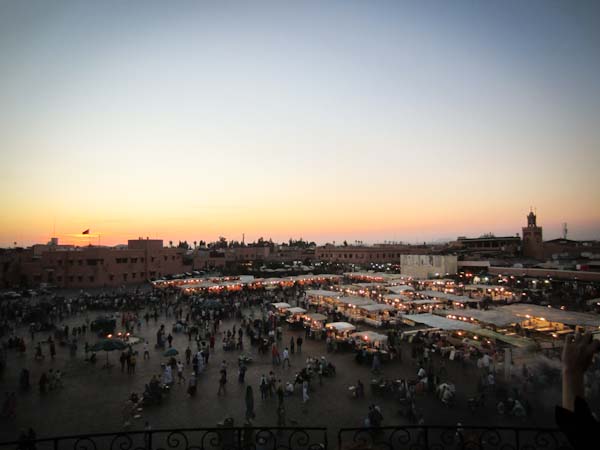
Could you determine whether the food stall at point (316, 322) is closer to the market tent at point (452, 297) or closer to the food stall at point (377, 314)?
the food stall at point (377, 314)

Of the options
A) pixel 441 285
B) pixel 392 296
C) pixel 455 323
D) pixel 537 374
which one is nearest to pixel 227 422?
pixel 537 374

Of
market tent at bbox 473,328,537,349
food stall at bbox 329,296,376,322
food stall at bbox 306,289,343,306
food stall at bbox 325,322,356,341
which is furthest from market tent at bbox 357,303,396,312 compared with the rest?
market tent at bbox 473,328,537,349

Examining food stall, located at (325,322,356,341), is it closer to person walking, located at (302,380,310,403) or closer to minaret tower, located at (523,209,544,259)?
person walking, located at (302,380,310,403)

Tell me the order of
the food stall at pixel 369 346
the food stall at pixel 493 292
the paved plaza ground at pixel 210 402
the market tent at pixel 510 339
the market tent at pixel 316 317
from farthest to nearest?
the food stall at pixel 493 292
the market tent at pixel 316 317
the food stall at pixel 369 346
the market tent at pixel 510 339
the paved plaza ground at pixel 210 402

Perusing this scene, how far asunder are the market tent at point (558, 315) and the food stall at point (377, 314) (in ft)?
19.3

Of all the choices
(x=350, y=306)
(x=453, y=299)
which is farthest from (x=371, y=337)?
(x=453, y=299)

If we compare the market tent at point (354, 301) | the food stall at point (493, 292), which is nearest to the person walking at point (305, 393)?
the market tent at point (354, 301)

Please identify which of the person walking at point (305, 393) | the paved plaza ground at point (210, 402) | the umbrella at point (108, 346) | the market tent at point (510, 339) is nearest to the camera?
the paved plaza ground at point (210, 402)

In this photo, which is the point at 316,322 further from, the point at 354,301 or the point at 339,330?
the point at 354,301

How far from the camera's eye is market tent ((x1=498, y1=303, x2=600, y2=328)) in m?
14.4

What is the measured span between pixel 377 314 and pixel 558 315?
8.73 m

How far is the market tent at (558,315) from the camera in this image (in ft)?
47.3

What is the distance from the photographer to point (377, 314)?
21.3 m

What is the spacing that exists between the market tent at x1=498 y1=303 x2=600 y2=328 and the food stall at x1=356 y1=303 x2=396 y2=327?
231 inches
